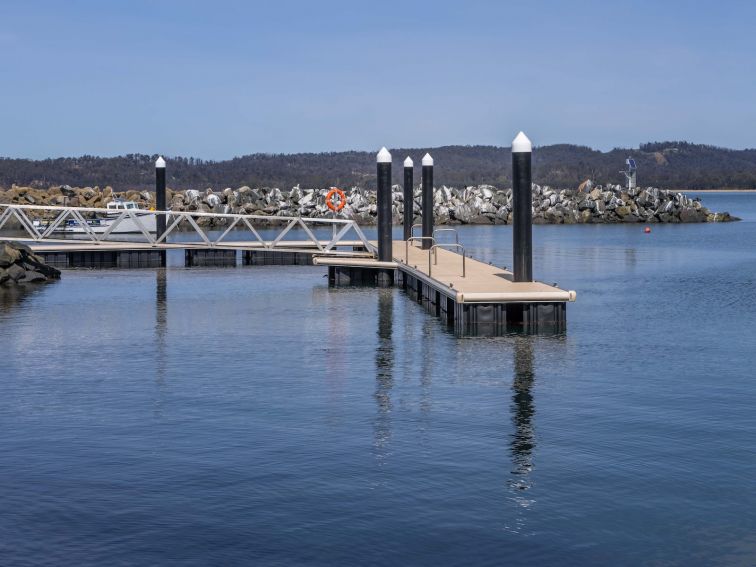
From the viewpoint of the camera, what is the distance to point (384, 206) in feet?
133

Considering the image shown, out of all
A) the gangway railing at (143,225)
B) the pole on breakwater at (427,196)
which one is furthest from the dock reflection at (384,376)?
the pole on breakwater at (427,196)

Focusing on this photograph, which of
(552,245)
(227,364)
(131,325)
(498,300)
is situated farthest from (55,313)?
(552,245)

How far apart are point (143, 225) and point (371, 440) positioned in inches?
2023

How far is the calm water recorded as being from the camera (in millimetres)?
12141

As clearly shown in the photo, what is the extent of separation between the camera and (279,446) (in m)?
16.0

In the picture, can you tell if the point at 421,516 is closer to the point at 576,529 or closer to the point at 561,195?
the point at 576,529

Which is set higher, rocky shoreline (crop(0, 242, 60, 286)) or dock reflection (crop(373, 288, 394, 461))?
rocky shoreline (crop(0, 242, 60, 286))

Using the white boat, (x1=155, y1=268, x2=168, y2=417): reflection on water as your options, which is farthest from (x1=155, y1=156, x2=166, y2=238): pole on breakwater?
the white boat

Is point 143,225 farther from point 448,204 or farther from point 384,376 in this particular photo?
point 384,376

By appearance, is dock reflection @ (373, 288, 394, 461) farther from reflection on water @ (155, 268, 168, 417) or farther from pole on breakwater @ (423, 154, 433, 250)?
pole on breakwater @ (423, 154, 433, 250)

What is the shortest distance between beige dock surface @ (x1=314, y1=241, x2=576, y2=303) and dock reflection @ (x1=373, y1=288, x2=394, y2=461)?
1530 millimetres

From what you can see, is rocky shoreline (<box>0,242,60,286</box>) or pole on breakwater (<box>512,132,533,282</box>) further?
rocky shoreline (<box>0,242,60,286</box>)

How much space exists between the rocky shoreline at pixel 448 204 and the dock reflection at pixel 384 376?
67.1 metres

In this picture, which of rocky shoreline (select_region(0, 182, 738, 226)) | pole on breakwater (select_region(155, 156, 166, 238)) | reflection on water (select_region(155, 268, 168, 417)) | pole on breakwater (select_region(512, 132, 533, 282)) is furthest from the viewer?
rocky shoreline (select_region(0, 182, 738, 226))
